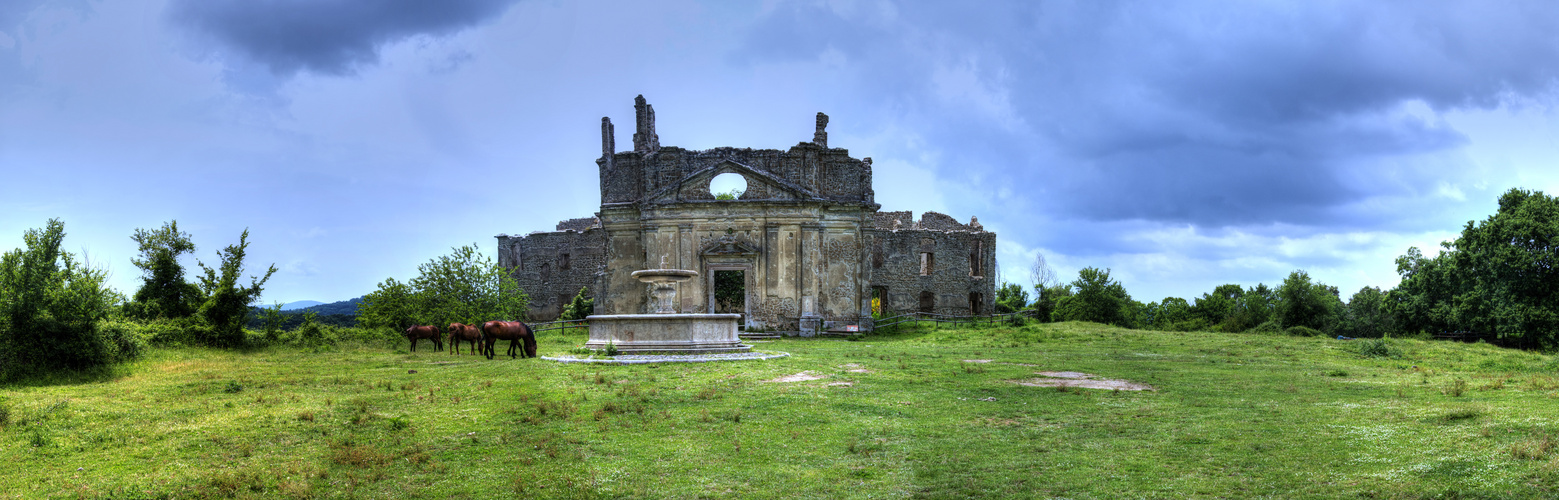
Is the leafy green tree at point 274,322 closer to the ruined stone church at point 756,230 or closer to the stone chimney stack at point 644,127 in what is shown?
the ruined stone church at point 756,230

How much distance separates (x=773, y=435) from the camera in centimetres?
930

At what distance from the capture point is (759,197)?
35.7 metres

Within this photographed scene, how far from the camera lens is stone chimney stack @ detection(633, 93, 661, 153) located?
4038 centimetres

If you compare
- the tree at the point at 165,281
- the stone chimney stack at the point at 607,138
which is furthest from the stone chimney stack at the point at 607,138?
the tree at the point at 165,281

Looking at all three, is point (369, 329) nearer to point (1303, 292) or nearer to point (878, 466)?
point (878, 466)

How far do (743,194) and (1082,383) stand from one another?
73.6 feet

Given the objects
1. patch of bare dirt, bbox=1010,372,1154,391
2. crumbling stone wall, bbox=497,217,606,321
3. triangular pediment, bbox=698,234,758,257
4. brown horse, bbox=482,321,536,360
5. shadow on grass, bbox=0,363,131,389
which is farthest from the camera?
crumbling stone wall, bbox=497,217,606,321

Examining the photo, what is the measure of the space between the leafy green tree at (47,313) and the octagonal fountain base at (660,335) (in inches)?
375

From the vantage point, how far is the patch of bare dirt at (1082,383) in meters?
14.1

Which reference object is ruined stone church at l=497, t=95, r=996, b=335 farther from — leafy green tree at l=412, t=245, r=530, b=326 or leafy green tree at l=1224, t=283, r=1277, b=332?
leafy green tree at l=1224, t=283, r=1277, b=332

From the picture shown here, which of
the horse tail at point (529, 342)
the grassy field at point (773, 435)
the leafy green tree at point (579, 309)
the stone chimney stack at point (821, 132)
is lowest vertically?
the grassy field at point (773, 435)

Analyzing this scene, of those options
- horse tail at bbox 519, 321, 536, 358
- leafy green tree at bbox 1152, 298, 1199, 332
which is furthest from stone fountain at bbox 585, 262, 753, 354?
leafy green tree at bbox 1152, 298, 1199, 332

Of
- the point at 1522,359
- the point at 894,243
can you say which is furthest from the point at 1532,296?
the point at 894,243

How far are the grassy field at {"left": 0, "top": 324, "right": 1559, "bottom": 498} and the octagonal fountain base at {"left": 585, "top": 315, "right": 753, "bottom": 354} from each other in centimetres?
463
